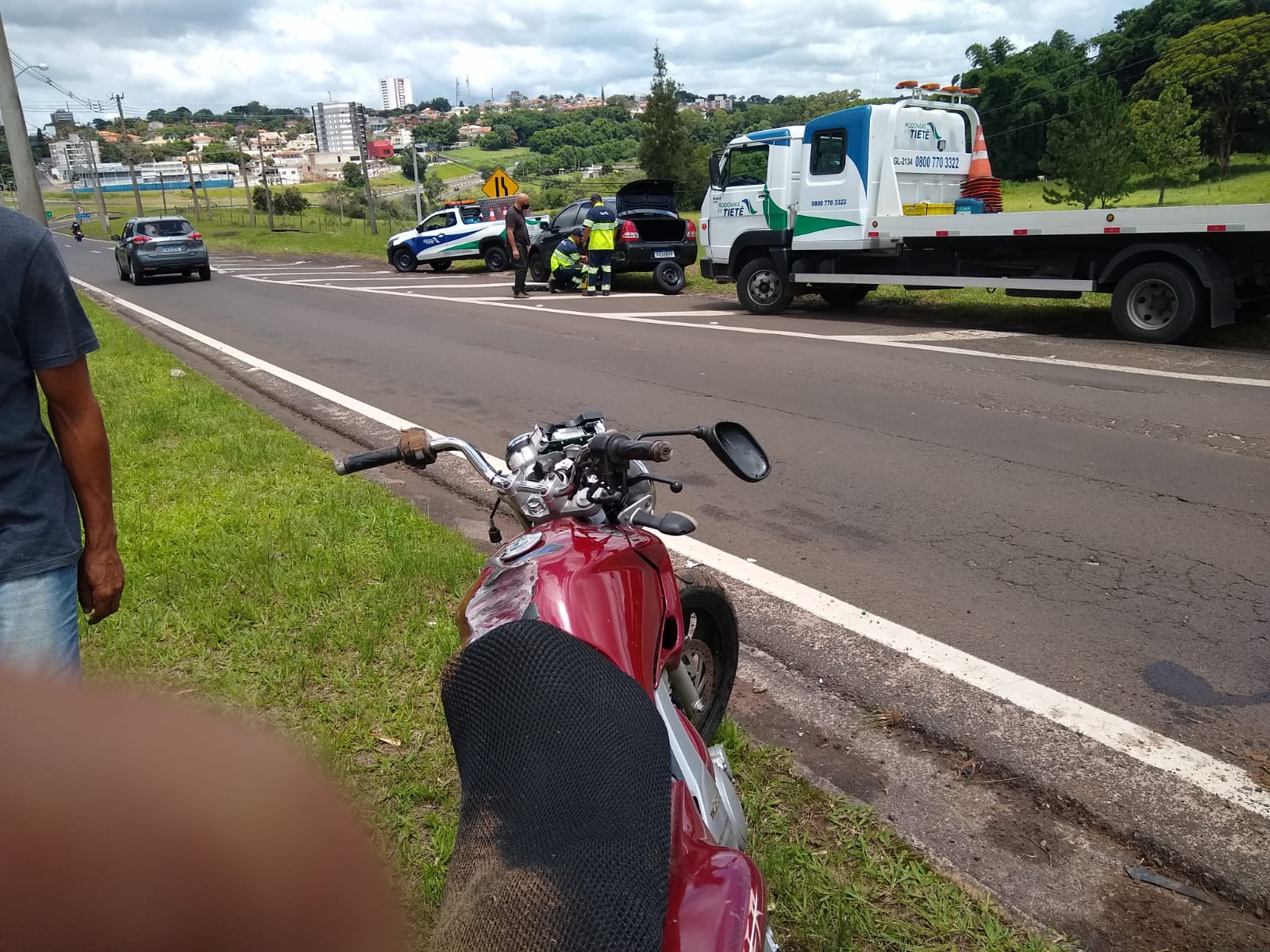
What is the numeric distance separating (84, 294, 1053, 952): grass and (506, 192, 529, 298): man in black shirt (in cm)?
1127

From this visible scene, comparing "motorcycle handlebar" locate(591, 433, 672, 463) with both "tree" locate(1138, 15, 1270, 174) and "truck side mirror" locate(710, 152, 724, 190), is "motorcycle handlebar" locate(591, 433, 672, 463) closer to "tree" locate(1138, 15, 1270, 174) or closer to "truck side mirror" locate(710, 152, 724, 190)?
"truck side mirror" locate(710, 152, 724, 190)

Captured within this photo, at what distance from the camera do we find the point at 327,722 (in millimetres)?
3328

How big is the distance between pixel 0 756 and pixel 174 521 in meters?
4.88

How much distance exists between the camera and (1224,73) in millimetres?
40781

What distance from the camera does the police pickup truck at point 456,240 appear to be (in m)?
24.2

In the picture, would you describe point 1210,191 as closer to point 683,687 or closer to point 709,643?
point 709,643

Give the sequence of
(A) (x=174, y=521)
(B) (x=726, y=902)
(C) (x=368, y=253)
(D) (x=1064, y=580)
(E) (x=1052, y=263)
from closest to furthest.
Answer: (B) (x=726, y=902)
(D) (x=1064, y=580)
(A) (x=174, y=521)
(E) (x=1052, y=263)
(C) (x=368, y=253)

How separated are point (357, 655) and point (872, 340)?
8.49 meters

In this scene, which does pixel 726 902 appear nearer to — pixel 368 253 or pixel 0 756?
pixel 0 756

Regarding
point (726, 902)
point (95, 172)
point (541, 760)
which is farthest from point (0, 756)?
point (95, 172)

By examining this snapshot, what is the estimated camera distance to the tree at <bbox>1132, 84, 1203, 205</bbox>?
102 feet

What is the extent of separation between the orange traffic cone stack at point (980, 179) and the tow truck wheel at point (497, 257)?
13.3 m

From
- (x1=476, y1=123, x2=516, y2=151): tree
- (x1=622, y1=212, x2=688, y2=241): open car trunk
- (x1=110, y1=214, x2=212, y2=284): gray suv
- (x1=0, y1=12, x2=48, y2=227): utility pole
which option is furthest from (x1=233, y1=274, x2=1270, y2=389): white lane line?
(x1=476, y1=123, x2=516, y2=151): tree

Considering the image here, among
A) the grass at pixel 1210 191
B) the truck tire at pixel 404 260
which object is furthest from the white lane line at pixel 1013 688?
the grass at pixel 1210 191
